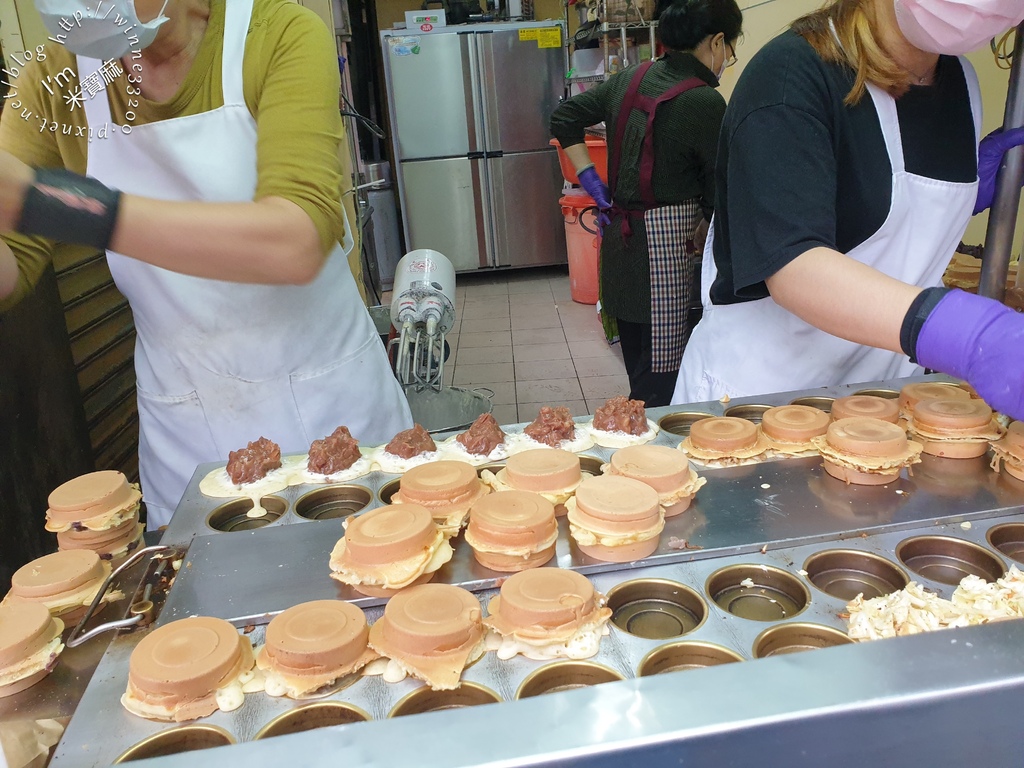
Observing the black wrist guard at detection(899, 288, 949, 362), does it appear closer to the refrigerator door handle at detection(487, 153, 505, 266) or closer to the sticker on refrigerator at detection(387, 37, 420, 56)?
the refrigerator door handle at detection(487, 153, 505, 266)

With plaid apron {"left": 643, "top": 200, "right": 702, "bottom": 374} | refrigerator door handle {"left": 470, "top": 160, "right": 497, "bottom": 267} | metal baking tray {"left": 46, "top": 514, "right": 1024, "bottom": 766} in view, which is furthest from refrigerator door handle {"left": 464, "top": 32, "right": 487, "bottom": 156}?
metal baking tray {"left": 46, "top": 514, "right": 1024, "bottom": 766}

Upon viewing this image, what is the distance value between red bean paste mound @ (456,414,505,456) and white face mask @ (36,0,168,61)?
1050 millimetres

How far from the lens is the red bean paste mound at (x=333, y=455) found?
5.24ft

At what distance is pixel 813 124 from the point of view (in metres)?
1.59

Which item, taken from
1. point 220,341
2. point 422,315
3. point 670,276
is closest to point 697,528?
point 220,341

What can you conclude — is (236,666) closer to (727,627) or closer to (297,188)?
(727,627)

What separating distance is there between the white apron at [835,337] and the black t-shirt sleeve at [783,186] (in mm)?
268

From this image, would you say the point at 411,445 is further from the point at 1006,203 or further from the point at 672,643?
the point at 1006,203

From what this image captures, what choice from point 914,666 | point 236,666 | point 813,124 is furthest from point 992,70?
point 236,666

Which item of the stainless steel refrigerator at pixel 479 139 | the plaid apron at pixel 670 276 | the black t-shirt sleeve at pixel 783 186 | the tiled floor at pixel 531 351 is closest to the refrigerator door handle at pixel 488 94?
the stainless steel refrigerator at pixel 479 139

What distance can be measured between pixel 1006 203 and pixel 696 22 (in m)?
2.23

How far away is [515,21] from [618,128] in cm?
519

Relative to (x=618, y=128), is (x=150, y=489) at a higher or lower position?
lower

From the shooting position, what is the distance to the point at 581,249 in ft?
23.7
